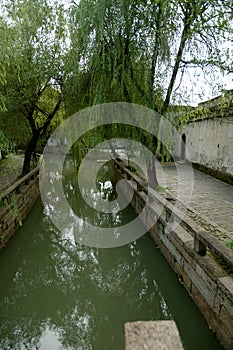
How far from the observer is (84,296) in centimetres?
427

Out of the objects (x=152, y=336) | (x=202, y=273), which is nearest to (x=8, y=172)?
(x=202, y=273)

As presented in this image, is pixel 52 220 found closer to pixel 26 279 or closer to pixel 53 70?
pixel 26 279

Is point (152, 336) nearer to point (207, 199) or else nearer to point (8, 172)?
point (207, 199)

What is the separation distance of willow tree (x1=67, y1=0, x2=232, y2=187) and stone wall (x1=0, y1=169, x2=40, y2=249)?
2.86 m

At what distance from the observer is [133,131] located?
221 inches

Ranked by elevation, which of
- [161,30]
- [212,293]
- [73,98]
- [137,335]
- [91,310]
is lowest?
[91,310]

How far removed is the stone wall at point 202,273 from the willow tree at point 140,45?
245 cm

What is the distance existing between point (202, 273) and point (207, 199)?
13.1 ft

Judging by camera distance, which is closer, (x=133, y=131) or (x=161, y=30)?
(x=161, y=30)

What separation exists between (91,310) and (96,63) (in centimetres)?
476

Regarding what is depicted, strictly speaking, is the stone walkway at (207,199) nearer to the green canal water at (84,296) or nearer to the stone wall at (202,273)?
the stone wall at (202,273)

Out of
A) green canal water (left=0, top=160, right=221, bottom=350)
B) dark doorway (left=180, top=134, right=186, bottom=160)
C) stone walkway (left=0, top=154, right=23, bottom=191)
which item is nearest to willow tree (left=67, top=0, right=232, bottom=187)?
stone walkway (left=0, top=154, right=23, bottom=191)

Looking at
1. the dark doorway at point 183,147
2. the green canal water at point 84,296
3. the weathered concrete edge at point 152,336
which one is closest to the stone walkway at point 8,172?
the green canal water at point 84,296

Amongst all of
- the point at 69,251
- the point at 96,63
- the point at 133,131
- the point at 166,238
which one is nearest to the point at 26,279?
the point at 69,251
